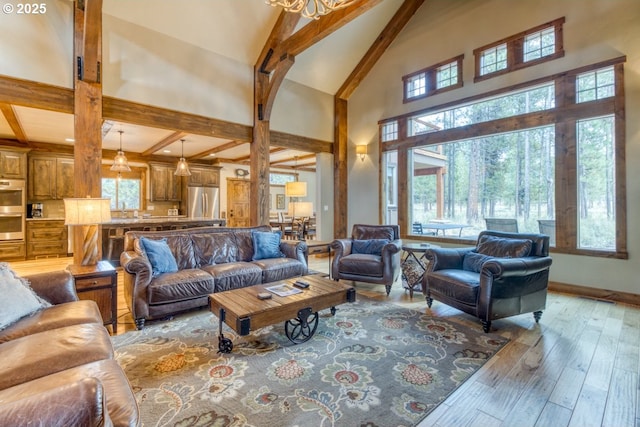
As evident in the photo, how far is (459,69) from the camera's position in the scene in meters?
5.09

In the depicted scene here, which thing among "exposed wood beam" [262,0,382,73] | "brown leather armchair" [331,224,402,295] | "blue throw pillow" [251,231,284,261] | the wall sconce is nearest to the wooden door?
the wall sconce

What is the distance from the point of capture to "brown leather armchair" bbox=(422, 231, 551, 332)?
277 cm

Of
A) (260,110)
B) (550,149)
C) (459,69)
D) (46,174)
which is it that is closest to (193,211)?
(46,174)

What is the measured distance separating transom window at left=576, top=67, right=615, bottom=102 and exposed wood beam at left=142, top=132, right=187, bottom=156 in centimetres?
611

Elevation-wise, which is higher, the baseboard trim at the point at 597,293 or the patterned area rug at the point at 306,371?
the baseboard trim at the point at 597,293

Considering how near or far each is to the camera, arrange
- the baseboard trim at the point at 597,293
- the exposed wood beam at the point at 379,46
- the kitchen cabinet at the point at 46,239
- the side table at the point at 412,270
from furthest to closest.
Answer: the kitchen cabinet at the point at 46,239 → the exposed wood beam at the point at 379,46 → the side table at the point at 412,270 → the baseboard trim at the point at 597,293

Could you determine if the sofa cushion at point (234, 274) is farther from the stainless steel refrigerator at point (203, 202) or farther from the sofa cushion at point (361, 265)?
the stainless steel refrigerator at point (203, 202)

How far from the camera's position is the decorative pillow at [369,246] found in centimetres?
444

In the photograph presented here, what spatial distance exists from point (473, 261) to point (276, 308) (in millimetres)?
2363

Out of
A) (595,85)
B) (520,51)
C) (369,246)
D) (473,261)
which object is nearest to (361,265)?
(369,246)

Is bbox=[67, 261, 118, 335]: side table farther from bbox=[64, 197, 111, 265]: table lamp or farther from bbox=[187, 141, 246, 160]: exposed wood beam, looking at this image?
bbox=[187, 141, 246, 160]: exposed wood beam

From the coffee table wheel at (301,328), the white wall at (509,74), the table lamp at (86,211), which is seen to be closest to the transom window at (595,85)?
the white wall at (509,74)

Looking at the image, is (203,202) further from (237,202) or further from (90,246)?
(90,246)

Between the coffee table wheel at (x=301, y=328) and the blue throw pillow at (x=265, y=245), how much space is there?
5.15ft
